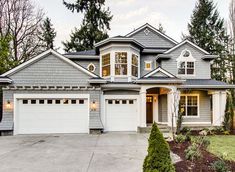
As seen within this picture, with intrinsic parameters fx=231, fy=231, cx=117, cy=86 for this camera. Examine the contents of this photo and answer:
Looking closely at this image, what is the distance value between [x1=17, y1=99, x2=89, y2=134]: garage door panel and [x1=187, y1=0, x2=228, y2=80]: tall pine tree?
72.1ft

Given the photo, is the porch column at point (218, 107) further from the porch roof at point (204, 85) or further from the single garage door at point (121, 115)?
the single garage door at point (121, 115)

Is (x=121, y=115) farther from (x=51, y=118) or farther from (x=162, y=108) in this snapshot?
(x=51, y=118)

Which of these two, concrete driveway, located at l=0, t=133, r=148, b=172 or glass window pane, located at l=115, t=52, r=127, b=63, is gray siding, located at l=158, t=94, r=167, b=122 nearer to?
glass window pane, located at l=115, t=52, r=127, b=63

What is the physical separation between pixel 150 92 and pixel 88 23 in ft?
54.1

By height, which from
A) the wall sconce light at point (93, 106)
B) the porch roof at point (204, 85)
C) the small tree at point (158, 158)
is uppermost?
the porch roof at point (204, 85)

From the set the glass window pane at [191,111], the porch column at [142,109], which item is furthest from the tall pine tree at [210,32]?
the porch column at [142,109]

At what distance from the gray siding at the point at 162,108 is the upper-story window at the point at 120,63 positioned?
3224mm

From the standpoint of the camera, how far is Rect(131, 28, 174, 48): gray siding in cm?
1809

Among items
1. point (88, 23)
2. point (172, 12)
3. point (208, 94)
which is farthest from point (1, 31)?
point (208, 94)

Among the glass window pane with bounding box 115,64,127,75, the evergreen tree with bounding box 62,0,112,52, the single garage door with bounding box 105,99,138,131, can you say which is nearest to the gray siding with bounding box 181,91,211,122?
→ the single garage door with bounding box 105,99,138,131

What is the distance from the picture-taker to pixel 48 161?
6969mm

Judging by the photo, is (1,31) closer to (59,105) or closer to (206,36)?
(59,105)

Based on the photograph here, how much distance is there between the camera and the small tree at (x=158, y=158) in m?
4.70

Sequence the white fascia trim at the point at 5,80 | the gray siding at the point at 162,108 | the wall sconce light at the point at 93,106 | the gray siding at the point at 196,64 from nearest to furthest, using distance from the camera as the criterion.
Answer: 1. the white fascia trim at the point at 5,80
2. the wall sconce light at the point at 93,106
3. the gray siding at the point at 162,108
4. the gray siding at the point at 196,64
